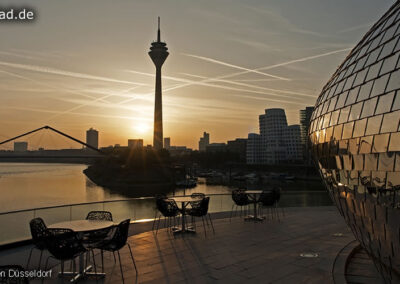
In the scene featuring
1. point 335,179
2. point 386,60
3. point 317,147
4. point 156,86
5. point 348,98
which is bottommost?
point 335,179

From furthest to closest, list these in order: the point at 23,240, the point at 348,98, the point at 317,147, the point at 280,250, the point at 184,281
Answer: the point at 23,240 → the point at 280,250 → the point at 317,147 → the point at 184,281 → the point at 348,98

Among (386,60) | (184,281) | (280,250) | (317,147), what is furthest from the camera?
(280,250)

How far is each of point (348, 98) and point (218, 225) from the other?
5.96 metres

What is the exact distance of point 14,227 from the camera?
7.55m

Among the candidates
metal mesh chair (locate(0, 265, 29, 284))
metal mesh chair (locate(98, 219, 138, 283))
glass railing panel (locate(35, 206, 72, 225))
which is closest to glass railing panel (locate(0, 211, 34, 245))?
glass railing panel (locate(35, 206, 72, 225))

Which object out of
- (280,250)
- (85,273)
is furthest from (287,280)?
(85,273)

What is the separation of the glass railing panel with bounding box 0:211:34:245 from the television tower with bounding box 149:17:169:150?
308ft

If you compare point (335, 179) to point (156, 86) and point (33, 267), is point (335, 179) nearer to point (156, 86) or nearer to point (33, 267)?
point (33, 267)

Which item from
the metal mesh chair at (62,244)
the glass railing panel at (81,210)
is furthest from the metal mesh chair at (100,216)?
the glass railing panel at (81,210)

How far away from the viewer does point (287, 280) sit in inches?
204

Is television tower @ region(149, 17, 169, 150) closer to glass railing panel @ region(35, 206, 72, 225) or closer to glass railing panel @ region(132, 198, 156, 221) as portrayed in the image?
glass railing panel @ region(132, 198, 156, 221)

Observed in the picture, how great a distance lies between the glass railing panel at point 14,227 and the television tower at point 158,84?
9375 cm

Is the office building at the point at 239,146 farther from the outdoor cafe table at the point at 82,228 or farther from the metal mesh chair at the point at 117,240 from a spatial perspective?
the metal mesh chair at the point at 117,240

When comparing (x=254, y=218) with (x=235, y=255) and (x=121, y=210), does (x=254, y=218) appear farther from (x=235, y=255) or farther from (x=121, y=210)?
(x=121, y=210)
